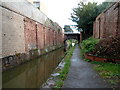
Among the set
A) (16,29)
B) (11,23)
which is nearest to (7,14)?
(11,23)

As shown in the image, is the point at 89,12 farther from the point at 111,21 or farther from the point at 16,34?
the point at 16,34

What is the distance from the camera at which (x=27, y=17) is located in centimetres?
1220

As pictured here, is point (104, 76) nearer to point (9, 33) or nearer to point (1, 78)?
point (1, 78)

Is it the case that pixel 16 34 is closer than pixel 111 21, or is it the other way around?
pixel 16 34

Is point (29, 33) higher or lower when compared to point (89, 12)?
lower

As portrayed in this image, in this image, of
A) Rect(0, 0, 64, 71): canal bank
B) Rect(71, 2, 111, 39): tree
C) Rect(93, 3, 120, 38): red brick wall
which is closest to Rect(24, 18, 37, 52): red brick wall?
Rect(0, 0, 64, 71): canal bank

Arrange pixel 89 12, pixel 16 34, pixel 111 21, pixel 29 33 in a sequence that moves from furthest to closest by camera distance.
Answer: pixel 89 12, pixel 29 33, pixel 111 21, pixel 16 34

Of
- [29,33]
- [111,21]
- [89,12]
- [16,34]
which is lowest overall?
[16,34]

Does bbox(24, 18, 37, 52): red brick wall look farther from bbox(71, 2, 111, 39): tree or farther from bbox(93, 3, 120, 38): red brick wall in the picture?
bbox(71, 2, 111, 39): tree

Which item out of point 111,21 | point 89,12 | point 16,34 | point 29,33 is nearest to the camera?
point 16,34

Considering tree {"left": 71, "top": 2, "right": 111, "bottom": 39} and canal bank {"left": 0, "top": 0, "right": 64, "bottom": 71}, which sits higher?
tree {"left": 71, "top": 2, "right": 111, "bottom": 39}

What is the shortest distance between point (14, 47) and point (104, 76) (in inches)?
241

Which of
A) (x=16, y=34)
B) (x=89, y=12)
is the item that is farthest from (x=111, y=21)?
(x=89, y=12)

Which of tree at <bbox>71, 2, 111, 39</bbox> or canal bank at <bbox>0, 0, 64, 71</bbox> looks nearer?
canal bank at <bbox>0, 0, 64, 71</bbox>
